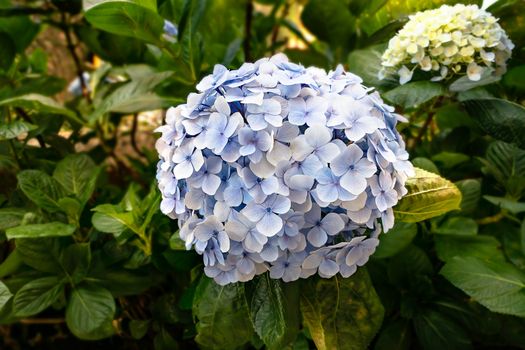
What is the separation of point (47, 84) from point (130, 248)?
56 cm

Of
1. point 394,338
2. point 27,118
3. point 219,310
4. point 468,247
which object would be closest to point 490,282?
point 468,247

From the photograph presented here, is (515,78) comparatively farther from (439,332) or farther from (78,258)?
(78,258)

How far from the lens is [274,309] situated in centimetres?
87

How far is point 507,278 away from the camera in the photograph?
1.05 metres

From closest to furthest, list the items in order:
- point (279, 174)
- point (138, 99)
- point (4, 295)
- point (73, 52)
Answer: point (279, 174) < point (4, 295) < point (138, 99) < point (73, 52)

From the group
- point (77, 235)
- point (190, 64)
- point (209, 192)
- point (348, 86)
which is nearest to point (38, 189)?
point (77, 235)

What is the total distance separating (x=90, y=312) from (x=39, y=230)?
0.63ft

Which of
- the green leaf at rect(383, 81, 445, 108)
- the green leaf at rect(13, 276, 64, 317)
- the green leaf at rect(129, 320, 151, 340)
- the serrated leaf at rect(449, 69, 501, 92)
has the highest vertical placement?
the green leaf at rect(383, 81, 445, 108)

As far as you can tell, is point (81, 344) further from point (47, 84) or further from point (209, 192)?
point (209, 192)

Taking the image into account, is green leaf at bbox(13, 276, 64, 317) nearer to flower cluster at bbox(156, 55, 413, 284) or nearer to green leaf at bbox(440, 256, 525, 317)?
flower cluster at bbox(156, 55, 413, 284)

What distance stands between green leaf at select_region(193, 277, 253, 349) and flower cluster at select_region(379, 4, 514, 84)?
20.2 inches

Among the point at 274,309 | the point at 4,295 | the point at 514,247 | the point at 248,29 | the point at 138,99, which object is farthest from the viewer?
the point at 248,29

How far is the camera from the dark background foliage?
94cm

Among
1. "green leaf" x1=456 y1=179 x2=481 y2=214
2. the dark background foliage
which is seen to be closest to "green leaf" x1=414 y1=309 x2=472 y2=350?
the dark background foliage
